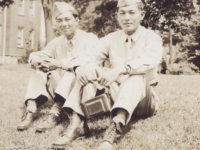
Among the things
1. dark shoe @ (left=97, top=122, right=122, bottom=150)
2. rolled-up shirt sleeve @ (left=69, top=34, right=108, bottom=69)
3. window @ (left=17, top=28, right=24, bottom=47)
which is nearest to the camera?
dark shoe @ (left=97, top=122, right=122, bottom=150)

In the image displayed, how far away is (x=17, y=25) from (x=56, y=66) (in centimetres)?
3145

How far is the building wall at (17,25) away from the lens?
112 ft

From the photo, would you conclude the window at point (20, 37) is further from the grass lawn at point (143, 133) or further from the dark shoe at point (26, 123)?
the dark shoe at point (26, 123)

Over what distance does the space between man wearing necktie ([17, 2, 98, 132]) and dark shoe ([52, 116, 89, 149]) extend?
1.58 ft

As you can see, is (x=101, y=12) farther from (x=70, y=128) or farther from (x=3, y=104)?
(x=70, y=128)

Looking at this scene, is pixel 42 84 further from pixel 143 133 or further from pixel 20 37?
pixel 20 37

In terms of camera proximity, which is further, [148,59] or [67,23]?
[67,23]

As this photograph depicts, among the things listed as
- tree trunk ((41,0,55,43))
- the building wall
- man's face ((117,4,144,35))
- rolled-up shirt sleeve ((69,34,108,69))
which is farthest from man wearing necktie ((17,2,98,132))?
the building wall

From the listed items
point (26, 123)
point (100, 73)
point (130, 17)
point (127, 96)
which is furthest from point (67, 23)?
point (127, 96)

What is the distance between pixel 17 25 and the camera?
3519 centimetres

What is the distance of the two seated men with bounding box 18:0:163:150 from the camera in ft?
12.7

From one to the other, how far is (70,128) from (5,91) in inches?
166

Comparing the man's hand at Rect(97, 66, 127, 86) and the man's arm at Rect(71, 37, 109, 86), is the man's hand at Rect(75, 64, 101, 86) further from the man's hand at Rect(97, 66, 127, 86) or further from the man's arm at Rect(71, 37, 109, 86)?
the man's hand at Rect(97, 66, 127, 86)

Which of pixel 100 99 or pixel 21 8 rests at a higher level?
pixel 21 8
